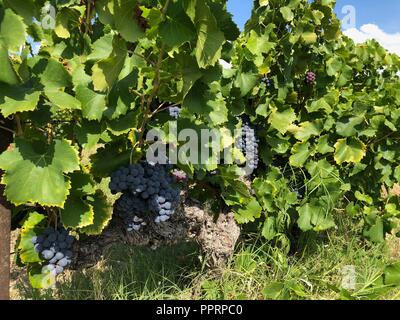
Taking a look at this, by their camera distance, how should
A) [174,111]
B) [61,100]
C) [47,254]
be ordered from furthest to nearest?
1. [174,111]
2. [47,254]
3. [61,100]

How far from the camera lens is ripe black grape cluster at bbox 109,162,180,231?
5.65 feet

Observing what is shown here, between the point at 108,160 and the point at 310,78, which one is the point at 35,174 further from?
the point at 310,78

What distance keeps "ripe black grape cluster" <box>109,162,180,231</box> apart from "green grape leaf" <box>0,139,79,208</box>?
0.27m

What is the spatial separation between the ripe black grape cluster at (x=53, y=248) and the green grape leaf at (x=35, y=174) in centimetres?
33

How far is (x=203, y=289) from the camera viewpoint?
2.39 metres

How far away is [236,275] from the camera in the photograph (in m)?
2.48

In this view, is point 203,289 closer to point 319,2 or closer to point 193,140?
point 193,140

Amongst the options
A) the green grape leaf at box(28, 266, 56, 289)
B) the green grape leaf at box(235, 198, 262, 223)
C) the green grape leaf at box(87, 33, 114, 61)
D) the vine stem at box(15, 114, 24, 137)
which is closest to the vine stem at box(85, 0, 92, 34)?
the green grape leaf at box(87, 33, 114, 61)

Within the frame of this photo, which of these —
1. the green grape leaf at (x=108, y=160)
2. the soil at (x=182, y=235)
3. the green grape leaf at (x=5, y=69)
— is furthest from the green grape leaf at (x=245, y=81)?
the green grape leaf at (x=5, y=69)

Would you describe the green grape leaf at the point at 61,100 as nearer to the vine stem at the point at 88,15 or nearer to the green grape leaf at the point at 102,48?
the green grape leaf at the point at 102,48

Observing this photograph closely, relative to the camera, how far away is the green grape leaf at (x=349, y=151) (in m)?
2.87

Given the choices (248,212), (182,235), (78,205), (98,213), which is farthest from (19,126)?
(248,212)

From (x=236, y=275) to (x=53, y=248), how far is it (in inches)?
45.7

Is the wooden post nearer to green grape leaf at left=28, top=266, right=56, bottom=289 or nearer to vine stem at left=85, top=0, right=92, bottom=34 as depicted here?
green grape leaf at left=28, top=266, right=56, bottom=289
